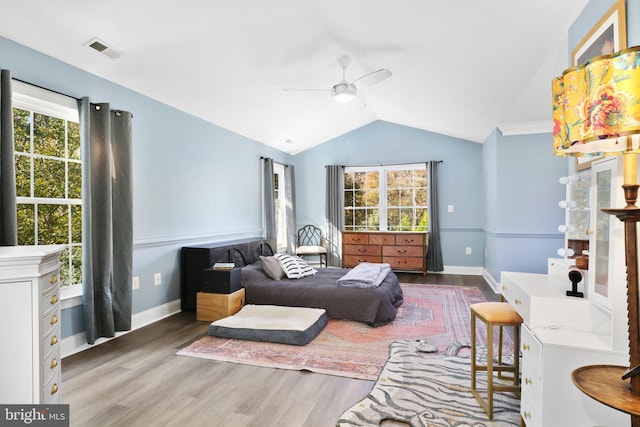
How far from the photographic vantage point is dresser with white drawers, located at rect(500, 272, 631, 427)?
1.42m

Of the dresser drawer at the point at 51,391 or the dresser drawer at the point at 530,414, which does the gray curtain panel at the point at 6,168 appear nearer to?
the dresser drawer at the point at 51,391

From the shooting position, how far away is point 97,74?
10.3ft

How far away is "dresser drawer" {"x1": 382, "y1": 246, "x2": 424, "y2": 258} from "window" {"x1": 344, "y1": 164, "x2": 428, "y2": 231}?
1.93 ft

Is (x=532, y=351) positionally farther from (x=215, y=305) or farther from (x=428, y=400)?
(x=215, y=305)

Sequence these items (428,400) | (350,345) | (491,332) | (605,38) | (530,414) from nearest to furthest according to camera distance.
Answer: (530,414)
(605,38)
(491,332)
(428,400)
(350,345)

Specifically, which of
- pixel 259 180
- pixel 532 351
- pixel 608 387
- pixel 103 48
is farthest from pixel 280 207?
pixel 608 387

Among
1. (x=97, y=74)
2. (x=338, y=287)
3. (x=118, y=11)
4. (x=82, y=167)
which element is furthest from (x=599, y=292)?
(x=97, y=74)

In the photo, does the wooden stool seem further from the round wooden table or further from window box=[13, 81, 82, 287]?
window box=[13, 81, 82, 287]

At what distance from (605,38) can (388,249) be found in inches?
189

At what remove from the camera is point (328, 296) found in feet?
12.2

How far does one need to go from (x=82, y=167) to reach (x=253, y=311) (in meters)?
2.06

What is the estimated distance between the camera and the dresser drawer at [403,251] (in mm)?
6141

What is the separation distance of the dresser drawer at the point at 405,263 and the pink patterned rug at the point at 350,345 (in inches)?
80.0

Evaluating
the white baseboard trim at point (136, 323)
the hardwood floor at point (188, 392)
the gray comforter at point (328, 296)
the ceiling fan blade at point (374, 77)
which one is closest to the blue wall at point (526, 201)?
the gray comforter at point (328, 296)
